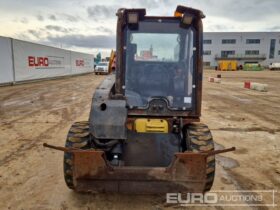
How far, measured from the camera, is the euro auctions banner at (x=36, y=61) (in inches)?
765

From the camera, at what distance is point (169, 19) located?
12.0ft

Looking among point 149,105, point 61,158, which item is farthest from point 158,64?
point 61,158

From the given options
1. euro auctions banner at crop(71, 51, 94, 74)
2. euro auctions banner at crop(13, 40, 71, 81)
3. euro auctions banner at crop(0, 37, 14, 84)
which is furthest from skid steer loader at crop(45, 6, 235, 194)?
euro auctions banner at crop(71, 51, 94, 74)

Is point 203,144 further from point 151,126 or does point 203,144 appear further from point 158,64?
point 158,64

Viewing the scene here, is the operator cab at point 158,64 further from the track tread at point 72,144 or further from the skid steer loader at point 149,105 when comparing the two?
the track tread at point 72,144

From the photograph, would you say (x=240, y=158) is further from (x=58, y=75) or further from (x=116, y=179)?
(x=58, y=75)

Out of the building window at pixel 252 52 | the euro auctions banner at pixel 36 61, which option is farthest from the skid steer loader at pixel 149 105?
the building window at pixel 252 52

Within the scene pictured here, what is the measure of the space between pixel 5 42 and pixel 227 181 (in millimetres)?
18236

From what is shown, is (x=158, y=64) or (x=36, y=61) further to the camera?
(x=36, y=61)

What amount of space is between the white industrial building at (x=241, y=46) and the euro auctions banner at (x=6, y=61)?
7243 centimetres

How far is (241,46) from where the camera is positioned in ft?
271

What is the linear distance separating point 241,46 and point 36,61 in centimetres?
7533

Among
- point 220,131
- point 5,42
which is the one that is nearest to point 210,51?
point 5,42

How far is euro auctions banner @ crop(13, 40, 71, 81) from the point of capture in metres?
19.4
